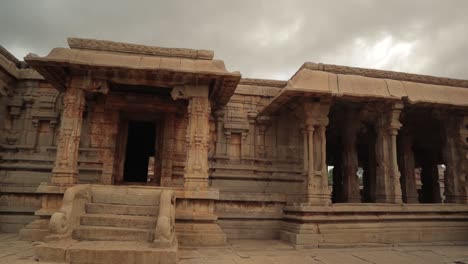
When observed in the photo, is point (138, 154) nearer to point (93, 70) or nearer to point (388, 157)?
point (93, 70)

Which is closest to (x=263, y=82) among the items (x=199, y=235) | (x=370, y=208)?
(x=370, y=208)

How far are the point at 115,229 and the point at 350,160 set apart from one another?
7772 mm

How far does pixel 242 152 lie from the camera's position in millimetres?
10773

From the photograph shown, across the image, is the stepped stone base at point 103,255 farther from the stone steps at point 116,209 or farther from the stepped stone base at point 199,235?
the stepped stone base at point 199,235

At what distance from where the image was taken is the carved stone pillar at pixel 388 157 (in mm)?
8781

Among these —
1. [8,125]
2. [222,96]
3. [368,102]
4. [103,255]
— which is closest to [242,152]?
[222,96]

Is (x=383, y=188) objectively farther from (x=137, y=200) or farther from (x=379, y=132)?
(x=137, y=200)

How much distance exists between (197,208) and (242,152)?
3.39 meters

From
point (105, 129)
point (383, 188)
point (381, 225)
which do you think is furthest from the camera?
point (105, 129)

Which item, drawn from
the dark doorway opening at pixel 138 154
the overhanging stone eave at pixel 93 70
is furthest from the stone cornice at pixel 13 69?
the dark doorway opening at pixel 138 154

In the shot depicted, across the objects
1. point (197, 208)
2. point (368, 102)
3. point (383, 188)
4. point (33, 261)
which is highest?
point (368, 102)

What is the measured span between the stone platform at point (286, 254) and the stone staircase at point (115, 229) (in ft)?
1.50

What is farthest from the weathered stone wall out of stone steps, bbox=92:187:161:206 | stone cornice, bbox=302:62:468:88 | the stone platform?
stone steps, bbox=92:187:161:206

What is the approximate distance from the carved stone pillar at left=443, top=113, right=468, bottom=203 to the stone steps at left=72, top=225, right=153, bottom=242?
8637 mm
